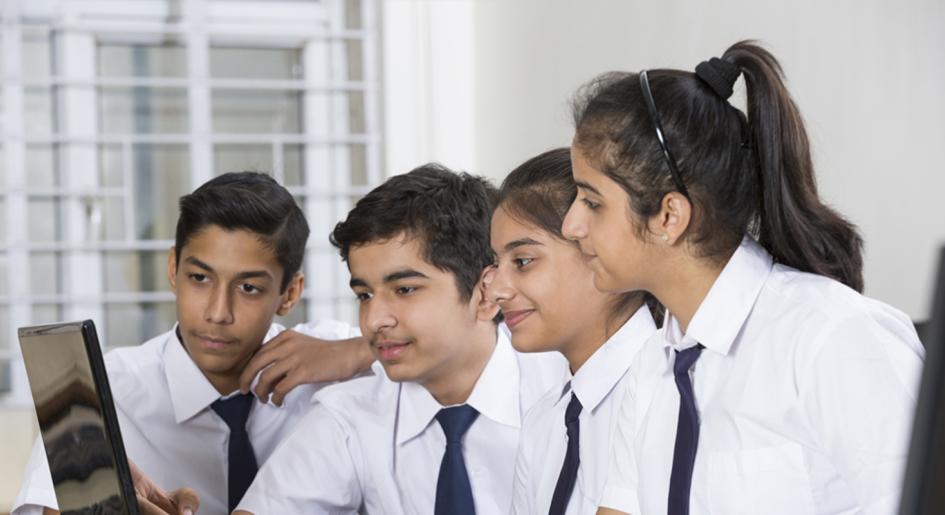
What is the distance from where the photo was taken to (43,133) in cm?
435

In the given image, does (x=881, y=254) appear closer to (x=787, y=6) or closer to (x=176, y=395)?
(x=787, y=6)

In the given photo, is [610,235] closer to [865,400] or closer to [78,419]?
[865,400]

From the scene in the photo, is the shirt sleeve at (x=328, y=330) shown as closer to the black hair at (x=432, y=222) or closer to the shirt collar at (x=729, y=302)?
the black hair at (x=432, y=222)

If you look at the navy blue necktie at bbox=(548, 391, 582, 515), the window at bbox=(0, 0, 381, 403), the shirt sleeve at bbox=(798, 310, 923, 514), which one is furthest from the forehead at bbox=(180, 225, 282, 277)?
the window at bbox=(0, 0, 381, 403)

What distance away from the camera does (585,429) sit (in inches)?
64.0

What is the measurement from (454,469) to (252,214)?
2.15 ft

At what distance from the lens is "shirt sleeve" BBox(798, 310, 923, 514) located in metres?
1.02

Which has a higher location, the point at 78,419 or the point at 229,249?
the point at 229,249

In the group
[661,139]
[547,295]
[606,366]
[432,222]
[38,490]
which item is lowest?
[38,490]

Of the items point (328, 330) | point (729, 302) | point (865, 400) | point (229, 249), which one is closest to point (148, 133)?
point (328, 330)

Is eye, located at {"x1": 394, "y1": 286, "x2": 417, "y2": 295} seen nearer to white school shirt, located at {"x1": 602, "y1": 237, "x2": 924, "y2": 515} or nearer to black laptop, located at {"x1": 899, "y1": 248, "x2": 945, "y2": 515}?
white school shirt, located at {"x1": 602, "y1": 237, "x2": 924, "y2": 515}

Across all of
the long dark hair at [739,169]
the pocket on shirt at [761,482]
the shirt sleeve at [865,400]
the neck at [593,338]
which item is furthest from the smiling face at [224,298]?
the shirt sleeve at [865,400]

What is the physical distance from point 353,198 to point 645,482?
3493mm

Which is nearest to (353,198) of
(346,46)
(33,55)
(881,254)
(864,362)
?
(346,46)
